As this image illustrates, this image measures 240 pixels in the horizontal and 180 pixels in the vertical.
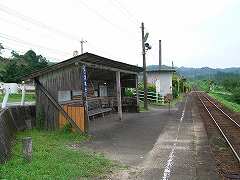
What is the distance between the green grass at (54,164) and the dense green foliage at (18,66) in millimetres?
29754

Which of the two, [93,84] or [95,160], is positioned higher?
[93,84]

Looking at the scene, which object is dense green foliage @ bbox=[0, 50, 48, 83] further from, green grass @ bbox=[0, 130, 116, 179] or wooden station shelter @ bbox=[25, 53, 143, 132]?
green grass @ bbox=[0, 130, 116, 179]

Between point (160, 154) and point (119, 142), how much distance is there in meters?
2.75

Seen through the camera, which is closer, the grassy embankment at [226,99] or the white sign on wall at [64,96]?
the white sign on wall at [64,96]

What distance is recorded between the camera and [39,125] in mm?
16625

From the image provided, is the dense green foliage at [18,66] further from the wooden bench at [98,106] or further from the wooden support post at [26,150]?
the wooden support post at [26,150]

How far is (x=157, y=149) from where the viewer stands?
497 inches

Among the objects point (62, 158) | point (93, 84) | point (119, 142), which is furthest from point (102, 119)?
point (62, 158)

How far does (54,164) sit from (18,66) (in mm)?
42693

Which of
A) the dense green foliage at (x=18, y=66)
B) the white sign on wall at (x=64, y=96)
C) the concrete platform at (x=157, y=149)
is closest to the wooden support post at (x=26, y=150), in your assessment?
the concrete platform at (x=157, y=149)

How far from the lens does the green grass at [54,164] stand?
872 cm

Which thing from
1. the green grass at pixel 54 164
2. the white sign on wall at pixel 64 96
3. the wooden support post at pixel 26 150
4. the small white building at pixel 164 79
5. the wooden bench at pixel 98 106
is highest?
the small white building at pixel 164 79

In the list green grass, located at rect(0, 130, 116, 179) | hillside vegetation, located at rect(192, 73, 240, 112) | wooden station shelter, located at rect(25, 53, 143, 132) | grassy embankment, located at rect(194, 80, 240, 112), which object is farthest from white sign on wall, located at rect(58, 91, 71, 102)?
hillside vegetation, located at rect(192, 73, 240, 112)

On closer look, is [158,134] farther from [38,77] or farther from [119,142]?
[38,77]
